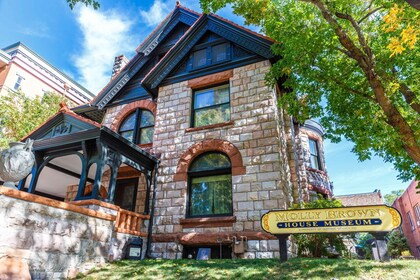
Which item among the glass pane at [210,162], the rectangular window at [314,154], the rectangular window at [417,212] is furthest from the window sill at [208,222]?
the rectangular window at [417,212]

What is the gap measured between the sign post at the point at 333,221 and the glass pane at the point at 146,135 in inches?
274

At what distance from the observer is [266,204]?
7762mm

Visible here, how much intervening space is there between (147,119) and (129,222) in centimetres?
511

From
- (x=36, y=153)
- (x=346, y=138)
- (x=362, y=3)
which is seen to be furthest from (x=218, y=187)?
(x=362, y=3)

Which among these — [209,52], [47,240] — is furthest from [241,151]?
[47,240]

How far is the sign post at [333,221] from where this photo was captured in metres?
5.00

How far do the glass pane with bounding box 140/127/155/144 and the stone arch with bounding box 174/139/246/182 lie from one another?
8.45ft

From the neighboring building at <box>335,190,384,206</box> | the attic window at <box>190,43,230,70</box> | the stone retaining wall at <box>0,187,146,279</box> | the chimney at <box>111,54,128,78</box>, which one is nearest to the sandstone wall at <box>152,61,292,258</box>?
the attic window at <box>190,43,230,70</box>

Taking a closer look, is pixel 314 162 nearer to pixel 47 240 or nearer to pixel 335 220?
pixel 335 220

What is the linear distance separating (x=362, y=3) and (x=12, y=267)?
10.6 metres

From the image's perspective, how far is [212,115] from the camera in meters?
10.1

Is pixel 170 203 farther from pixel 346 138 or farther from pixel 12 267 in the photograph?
pixel 346 138

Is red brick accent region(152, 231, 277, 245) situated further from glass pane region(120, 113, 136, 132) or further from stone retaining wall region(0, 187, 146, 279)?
glass pane region(120, 113, 136, 132)

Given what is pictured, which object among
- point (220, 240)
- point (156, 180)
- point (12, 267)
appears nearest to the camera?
point (12, 267)
